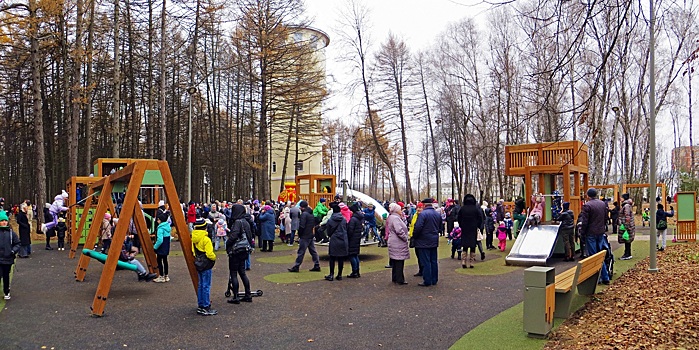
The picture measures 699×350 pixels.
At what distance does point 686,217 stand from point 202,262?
1760 centimetres

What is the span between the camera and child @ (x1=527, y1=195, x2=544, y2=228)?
14969mm

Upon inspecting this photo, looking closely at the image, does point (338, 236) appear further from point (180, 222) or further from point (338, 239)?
point (180, 222)

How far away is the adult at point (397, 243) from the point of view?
11188 millimetres

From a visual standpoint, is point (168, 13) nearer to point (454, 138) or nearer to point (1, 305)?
point (1, 305)

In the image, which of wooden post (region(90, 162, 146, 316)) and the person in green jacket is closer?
the person in green jacket

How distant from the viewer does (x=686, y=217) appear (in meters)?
18.7

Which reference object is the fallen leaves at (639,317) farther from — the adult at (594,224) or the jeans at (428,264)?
the jeans at (428,264)

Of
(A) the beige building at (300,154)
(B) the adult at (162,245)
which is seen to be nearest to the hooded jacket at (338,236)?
(B) the adult at (162,245)

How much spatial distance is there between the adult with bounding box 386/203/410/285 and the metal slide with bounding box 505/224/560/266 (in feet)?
12.8

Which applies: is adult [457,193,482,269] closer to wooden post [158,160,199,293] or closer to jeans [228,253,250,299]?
jeans [228,253,250,299]

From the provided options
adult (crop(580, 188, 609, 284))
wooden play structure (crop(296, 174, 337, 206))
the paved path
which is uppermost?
wooden play structure (crop(296, 174, 337, 206))

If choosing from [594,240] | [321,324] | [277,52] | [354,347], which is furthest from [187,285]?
[277,52]

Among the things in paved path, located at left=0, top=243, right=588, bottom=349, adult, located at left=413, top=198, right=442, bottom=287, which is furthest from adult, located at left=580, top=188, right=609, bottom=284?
adult, located at left=413, top=198, right=442, bottom=287

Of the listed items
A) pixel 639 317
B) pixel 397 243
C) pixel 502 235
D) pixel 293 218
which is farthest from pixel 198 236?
pixel 502 235
